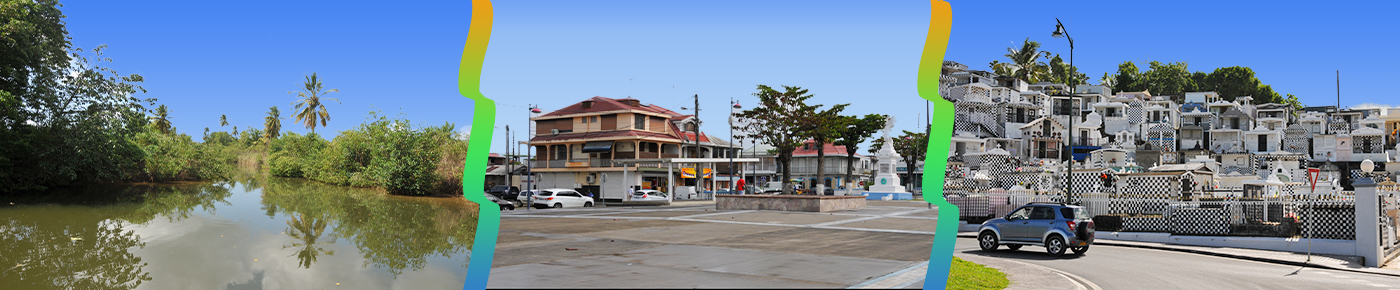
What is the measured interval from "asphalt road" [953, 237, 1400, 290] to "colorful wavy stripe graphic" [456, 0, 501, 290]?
973 cm

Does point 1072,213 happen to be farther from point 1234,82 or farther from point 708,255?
point 1234,82

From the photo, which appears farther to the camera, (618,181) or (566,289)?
(618,181)

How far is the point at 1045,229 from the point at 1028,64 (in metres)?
56.1

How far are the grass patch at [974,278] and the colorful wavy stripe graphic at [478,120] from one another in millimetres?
6930

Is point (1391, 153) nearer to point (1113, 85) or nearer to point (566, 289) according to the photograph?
point (1113, 85)

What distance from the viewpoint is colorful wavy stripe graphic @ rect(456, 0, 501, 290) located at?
1703mm

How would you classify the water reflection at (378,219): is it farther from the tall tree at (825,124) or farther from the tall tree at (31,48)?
the tall tree at (31,48)

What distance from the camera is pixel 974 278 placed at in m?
8.87

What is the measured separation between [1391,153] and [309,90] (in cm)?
7221

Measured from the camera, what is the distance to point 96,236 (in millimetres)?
18719

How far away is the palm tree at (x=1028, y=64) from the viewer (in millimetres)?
63594

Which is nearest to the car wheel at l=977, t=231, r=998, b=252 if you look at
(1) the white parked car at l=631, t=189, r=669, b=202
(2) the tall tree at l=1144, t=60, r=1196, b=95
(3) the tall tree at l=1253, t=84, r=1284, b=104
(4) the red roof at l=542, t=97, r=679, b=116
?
(1) the white parked car at l=631, t=189, r=669, b=202

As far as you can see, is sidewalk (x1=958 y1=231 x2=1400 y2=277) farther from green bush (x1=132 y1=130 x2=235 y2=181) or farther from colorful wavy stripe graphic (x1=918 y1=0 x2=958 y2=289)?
green bush (x1=132 y1=130 x2=235 y2=181)

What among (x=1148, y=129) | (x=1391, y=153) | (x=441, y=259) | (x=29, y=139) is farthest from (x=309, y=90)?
(x=1391, y=153)
